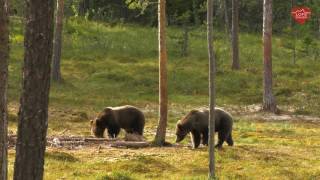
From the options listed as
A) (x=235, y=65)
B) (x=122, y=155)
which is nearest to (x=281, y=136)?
(x=122, y=155)

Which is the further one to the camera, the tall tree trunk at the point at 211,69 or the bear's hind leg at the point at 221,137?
the bear's hind leg at the point at 221,137

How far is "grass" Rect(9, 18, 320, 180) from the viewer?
18.6 metres

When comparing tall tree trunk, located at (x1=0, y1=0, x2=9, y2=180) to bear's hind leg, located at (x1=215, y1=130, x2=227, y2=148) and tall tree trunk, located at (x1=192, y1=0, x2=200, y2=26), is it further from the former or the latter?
tall tree trunk, located at (x1=192, y1=0, x2=200, y2=26)

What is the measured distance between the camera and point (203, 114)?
2300 centimetres

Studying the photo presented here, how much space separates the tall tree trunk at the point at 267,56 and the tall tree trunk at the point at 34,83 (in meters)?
25.6

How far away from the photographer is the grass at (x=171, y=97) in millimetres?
18609

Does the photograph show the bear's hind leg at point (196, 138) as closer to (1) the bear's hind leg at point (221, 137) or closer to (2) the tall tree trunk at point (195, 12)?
(1) the bear's hind leg at point (221, 137)

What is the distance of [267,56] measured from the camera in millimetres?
35094

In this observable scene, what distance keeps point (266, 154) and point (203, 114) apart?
117 inches

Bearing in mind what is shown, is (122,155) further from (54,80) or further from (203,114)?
(54,80)

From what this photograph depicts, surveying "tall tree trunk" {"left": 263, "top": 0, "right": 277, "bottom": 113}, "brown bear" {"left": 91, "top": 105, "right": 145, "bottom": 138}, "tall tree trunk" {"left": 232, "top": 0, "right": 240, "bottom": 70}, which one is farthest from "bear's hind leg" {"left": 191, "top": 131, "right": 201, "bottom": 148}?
"tall tree trunk" {"left": 232, "top": 0, "right": 240, "bottom": 70}

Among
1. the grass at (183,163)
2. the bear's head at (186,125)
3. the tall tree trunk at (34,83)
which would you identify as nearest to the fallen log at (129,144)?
the grass at (183,163)

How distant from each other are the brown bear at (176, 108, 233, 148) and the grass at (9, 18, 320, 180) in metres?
0.75

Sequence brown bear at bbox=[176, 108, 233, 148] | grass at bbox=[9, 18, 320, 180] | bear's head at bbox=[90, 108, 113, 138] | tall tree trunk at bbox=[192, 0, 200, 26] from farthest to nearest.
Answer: tall tree trunk at bbox=[192, 0, 200, 26]
bear's head at bbox=[90, 108, 113, 138]
brown bear at bbox=[176, 108, 233, 148]
grass at bbox=[9, 18, 320, 180]
